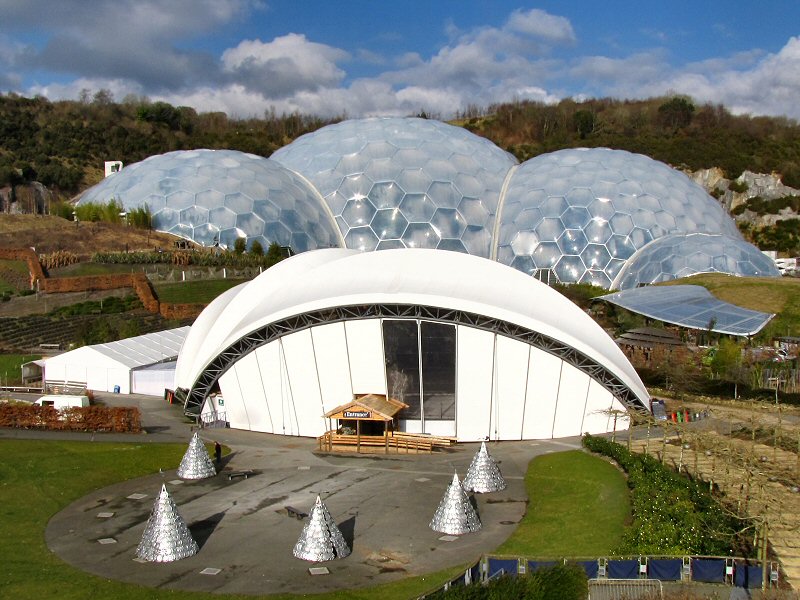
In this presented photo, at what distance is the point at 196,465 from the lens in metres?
19.8

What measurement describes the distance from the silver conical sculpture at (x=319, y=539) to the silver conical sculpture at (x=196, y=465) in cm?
666

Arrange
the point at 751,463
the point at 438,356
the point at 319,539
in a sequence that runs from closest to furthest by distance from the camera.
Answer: the point at 319,539
the point at 751,463
the point at 438,356

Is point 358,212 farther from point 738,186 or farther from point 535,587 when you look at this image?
point 738,186

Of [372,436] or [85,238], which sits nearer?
[372,436]

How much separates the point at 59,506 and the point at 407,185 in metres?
38.2

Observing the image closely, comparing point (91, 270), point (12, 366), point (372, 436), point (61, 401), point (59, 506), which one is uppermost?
point (91, 270)

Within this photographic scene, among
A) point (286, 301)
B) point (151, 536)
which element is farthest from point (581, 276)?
point (151, 536)

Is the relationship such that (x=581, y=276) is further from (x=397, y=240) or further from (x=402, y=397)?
(x=402, y=397)

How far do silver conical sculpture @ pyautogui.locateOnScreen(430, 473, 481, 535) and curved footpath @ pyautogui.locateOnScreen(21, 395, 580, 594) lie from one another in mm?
238

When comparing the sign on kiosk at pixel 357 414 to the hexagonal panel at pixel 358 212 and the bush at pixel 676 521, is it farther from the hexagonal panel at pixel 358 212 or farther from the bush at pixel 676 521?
the hexagonal panel at pixel 358 212

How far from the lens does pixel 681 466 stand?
19062 mm

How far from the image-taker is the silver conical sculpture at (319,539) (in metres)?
13.9

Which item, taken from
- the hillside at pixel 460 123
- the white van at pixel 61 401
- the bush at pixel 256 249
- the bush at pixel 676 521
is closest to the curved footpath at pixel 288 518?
the bush at pixel 676 521

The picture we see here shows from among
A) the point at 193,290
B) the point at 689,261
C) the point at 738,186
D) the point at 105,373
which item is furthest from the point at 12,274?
the point at 738,186
